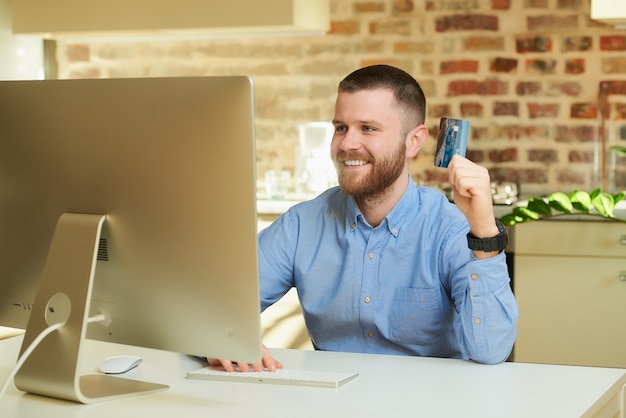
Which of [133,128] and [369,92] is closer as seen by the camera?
[133,128]

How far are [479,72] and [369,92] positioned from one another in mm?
2154

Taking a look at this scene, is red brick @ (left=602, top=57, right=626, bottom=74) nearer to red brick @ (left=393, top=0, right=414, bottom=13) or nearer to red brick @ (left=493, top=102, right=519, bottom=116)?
red brick @ (left=493, top=102, right=519, bottom=116)

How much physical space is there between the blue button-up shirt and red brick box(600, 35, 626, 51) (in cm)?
216

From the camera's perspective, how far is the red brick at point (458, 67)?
4281mm

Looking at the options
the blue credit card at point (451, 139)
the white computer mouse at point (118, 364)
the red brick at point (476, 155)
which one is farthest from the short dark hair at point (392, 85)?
the red brick at point (476, 155)

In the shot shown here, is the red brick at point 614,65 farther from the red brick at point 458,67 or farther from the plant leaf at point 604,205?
the plant leaf at point 604,205

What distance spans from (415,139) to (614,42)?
2.16 metres

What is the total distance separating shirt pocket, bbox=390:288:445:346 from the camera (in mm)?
2119

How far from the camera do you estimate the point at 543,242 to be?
3.71 metres

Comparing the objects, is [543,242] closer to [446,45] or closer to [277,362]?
[446,45]

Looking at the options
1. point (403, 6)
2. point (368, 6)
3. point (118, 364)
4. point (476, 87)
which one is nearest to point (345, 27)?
point (368, 6)

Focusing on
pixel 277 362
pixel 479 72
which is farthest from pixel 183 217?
pixel 479 72

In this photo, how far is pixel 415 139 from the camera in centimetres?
231

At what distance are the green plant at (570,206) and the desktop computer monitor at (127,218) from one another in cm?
213
